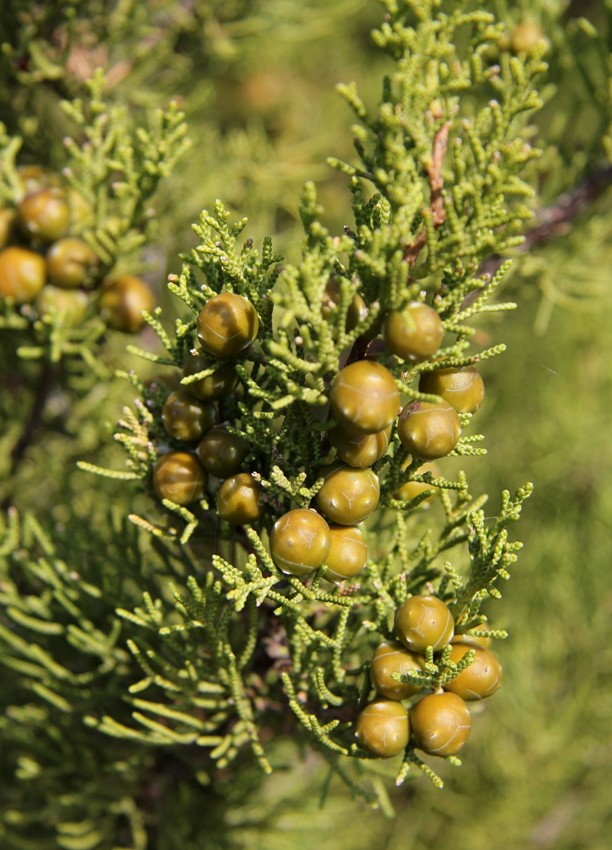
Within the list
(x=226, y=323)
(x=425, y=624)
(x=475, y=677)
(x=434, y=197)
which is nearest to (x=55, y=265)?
(x=226, y=323)

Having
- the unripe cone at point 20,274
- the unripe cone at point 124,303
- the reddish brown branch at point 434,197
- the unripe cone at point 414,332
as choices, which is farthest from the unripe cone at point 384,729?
the unripe cone at point 20,274

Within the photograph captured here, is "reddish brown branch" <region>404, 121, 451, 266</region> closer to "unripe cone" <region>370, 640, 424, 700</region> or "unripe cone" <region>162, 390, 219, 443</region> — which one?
"unripe cone" <region>162, 390, 219, 443</region>

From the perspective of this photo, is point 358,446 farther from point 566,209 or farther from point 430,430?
point 566,209

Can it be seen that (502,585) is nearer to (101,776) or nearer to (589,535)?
(589,535)

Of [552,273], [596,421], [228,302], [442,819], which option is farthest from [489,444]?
[228,302]

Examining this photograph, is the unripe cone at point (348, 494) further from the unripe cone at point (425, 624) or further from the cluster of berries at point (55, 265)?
the cluster of berries at point (55, 265)

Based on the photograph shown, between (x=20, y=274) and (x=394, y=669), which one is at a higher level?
(x=20, y=274)

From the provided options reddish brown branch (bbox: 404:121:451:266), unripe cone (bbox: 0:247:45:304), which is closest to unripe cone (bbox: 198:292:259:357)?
reddish brown branch (bbox: 404:121:451:266)
